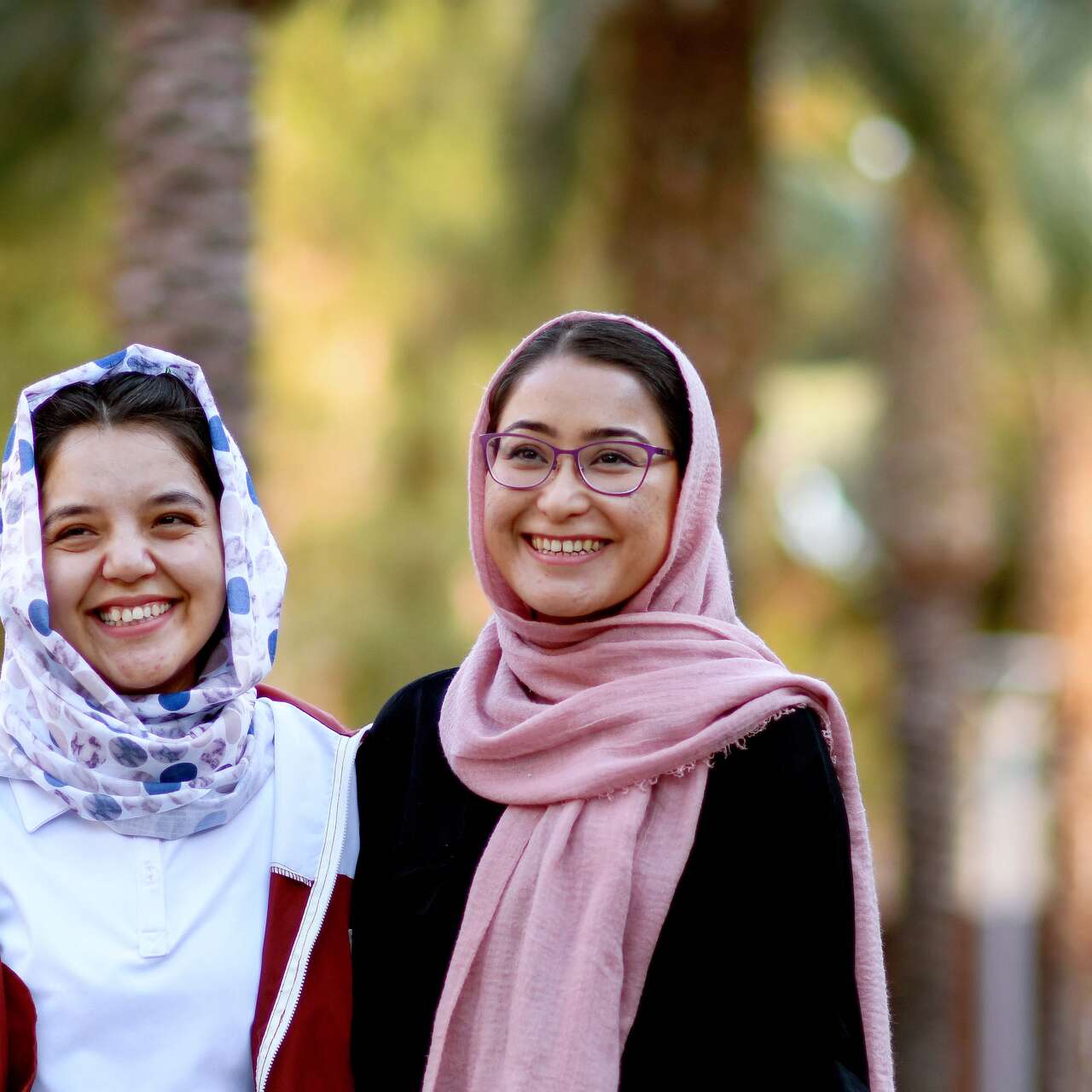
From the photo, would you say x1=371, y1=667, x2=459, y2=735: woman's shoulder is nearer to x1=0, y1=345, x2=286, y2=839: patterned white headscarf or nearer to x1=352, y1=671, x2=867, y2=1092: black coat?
x1=0, y1=345, x2=286, y2=839: patterned white headscarf

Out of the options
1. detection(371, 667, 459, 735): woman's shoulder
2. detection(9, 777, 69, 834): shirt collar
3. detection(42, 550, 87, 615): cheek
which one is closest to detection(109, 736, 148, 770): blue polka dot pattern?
detection(9, 777, 69, 834): shirt collar

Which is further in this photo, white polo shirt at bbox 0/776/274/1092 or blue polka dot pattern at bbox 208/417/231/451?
blue polka dot pattern at bbox 208/417/231/451

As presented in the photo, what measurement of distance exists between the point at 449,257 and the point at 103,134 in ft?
12.9

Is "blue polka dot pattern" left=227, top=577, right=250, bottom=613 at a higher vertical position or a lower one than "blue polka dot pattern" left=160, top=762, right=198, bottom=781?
higher

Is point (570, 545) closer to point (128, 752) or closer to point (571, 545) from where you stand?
point (571, 545)

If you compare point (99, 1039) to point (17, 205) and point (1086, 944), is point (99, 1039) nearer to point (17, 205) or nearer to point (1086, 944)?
point (17, 205)

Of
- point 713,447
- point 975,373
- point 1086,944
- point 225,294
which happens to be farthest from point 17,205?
point 1086,944

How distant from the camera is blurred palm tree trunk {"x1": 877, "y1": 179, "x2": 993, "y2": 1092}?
10.5 metres

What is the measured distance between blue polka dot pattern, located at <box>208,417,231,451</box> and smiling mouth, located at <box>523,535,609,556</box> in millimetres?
506

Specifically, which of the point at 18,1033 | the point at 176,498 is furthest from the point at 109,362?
the point at 18,1033

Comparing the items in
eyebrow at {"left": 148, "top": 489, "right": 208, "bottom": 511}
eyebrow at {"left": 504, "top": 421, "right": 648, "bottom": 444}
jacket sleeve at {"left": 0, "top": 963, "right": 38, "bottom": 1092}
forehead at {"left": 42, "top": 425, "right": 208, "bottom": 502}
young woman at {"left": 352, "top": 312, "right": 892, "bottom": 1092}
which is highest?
eyebrow at {"left": 504, "top": 421, "right": 648, "bottom": 444}

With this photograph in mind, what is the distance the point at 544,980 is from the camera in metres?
2.37

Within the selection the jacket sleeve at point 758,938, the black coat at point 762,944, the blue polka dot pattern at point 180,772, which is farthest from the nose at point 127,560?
the jacket sleeve at point 758,938

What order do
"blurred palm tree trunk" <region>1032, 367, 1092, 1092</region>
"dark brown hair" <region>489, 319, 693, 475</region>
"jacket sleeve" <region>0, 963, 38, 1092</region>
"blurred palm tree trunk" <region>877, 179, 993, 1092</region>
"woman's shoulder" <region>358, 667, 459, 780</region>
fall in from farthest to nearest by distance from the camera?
"blurred palm tree trunk" <region>877, 179, 993, 1092</region>, "blurred palm tree trunk" <region>1032, 367, 1092, 1092</region>, "woman's shoulder" <region>358, 667, 459, 780</region>, "dark brown hair" <region>489, 319, 693, 475</region>, "jacket sleeve" <region>0, 963, 38, 1092</region>
